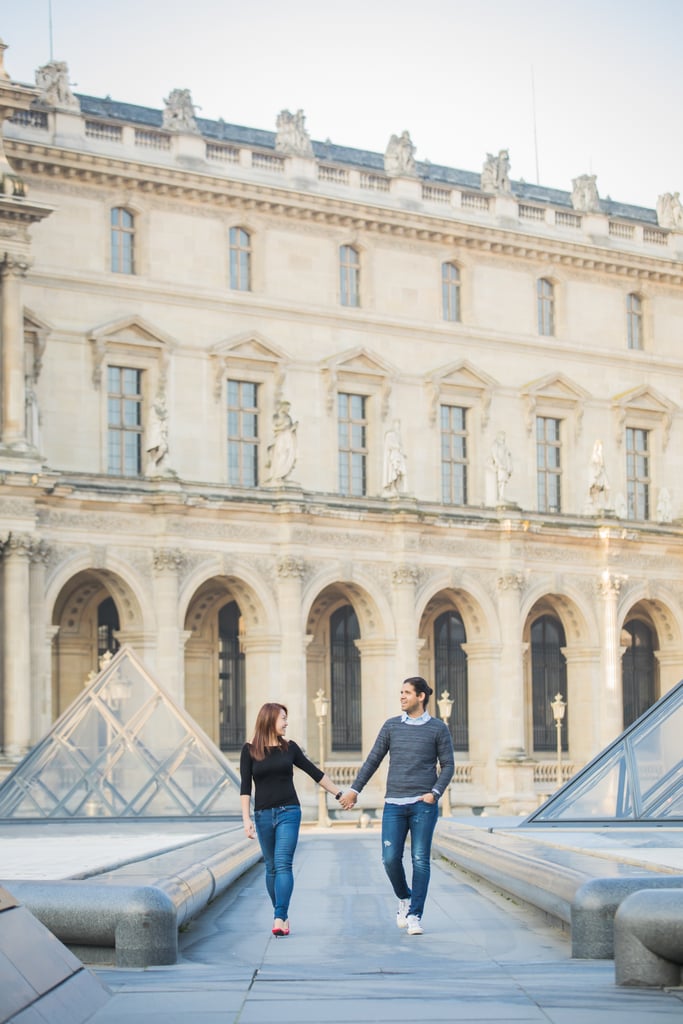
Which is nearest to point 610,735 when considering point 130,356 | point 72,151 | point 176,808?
point 130,356

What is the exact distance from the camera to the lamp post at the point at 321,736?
154 feet

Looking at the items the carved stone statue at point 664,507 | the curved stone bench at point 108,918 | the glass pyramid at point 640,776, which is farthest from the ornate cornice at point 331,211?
the curved stone bench at point 108,918

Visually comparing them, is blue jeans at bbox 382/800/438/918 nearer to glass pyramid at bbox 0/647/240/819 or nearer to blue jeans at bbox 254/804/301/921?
blue jeans at bbox 254/804/301/921

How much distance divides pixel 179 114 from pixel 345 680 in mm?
17528

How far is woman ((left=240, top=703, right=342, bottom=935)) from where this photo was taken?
45.6 feet

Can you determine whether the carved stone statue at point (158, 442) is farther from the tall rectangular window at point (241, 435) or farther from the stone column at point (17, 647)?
the stone column at point (17, 647)

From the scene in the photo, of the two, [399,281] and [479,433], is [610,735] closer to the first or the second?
[479,433]

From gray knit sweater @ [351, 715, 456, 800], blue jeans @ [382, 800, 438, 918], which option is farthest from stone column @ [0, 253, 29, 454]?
blue jeans @ [382, 800, 438, 918]

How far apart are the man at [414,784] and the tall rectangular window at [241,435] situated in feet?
124

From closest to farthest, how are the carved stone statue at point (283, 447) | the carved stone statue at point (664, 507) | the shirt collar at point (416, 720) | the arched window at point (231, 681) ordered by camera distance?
the shirt collar at point (416, 720) → the carved stone statue at point (283, 447) → the arched window at point (231, 681) → the carved stone statue at point (664, 507)

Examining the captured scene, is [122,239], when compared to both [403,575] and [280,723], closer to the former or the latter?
[403,575]

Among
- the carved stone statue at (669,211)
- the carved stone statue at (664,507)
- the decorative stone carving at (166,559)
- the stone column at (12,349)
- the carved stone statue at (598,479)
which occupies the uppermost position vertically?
the carved stone statue at (669,211)

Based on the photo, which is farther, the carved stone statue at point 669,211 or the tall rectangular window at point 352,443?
the carved stone statue at point 669,211

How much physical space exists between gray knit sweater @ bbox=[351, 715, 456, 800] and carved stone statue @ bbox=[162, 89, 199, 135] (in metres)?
39.5
